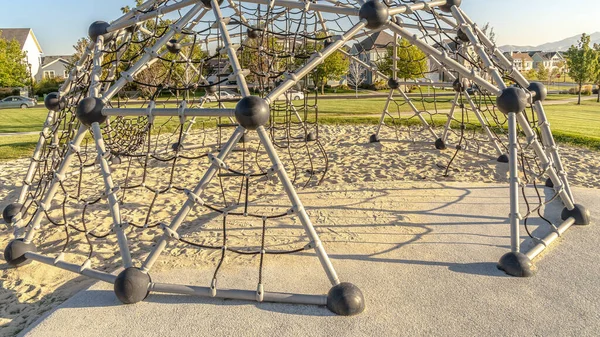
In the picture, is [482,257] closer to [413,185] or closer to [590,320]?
[590,320]

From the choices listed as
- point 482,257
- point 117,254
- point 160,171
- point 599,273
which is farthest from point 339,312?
point 160,171

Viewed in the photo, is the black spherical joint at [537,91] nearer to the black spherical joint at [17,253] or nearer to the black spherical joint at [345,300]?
the black spherical joint at [345,300]

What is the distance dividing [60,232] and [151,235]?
1231 millimetres

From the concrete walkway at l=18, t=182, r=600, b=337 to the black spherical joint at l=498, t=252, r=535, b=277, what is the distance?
8cm

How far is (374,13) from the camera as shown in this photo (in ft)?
12.5

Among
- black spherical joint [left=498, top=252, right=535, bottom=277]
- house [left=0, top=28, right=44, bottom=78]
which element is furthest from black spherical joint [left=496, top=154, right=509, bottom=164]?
house [left=0, top=28, right=44, bottom=78]

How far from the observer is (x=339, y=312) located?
10.6 ft

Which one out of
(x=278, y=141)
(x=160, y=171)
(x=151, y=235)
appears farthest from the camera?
(x=278, y=141)

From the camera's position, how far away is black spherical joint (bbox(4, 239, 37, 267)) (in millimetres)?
4410

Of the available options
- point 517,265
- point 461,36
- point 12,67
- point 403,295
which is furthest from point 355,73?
point 12,67

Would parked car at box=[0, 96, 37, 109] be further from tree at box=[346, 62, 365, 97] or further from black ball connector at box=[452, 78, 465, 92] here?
black ball connector at box=[452, 78, 465, 92]

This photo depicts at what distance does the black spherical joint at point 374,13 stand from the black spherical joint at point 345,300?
89.5 inches

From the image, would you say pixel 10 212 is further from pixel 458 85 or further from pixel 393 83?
pixel 458 85

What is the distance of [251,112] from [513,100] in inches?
96.4
